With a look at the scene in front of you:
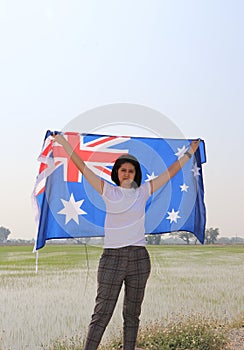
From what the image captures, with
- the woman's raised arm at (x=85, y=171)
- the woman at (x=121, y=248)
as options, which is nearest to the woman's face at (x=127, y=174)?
the woman at (x=121, y=248)

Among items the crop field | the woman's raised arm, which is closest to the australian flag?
the crop field

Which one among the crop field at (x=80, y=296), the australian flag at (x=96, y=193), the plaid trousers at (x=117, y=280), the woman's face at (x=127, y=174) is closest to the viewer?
the plaid trousers at (x=117, y=280)

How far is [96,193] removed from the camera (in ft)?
17.2

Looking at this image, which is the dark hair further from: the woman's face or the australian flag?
the australian flag

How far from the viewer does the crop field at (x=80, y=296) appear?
5.66 meters

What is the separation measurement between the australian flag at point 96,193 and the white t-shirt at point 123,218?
138 centimetres

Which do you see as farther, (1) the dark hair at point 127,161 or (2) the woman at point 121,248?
(1) the dark hair at point 127,161

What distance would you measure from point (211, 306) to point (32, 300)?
232 cm

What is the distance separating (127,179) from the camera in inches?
150

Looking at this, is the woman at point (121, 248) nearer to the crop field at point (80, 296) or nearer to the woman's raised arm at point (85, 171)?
the woman's raised arm at point (85, 171)

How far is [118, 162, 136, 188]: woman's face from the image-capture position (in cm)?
381

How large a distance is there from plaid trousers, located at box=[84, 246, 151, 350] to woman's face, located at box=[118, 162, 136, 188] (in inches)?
17.6

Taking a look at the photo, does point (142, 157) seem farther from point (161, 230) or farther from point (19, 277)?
point (19, 277)

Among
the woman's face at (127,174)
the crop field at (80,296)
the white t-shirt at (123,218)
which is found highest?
the woman's face at (127,174)
